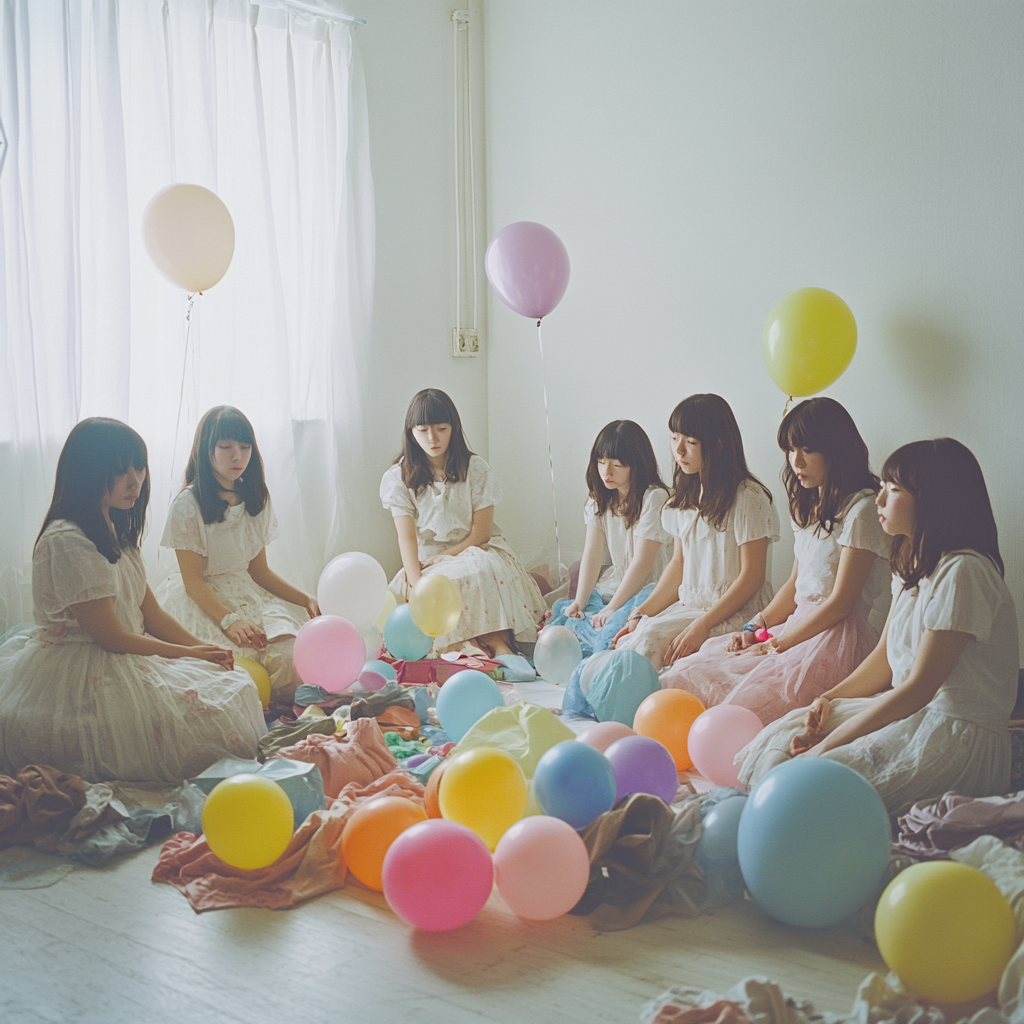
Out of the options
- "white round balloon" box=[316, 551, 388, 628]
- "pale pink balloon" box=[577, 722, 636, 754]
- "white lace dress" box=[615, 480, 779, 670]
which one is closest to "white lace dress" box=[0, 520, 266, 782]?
"white round balloon" box=[316, 551, 388, 628]

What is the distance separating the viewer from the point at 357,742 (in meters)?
2.50

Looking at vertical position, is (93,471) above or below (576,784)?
above

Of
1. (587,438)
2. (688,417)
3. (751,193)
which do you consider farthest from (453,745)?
(751,193)

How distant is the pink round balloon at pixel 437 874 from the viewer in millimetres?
1694

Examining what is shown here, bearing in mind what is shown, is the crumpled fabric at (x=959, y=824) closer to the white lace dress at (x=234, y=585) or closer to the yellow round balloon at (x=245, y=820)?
the yellow round balloon at (x=245, y=820)

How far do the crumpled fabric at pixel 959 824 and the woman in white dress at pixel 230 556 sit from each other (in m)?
1.98

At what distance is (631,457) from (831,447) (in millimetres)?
1020

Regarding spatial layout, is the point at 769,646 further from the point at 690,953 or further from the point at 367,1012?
the point at 367,1012

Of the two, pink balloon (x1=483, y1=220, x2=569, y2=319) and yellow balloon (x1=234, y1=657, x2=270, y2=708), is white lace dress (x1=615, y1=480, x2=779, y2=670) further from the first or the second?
yellow balloon (x1=234, y1=657, x2=270, y2=708)

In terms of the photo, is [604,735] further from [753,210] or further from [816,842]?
[753,210]

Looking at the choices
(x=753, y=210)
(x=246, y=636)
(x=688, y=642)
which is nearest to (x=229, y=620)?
(x=246, y=636)

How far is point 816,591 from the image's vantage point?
2820 millimetres

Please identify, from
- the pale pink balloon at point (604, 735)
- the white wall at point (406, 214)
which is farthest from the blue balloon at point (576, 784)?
the white wall at point (406, 214)

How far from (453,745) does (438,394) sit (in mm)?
1704
